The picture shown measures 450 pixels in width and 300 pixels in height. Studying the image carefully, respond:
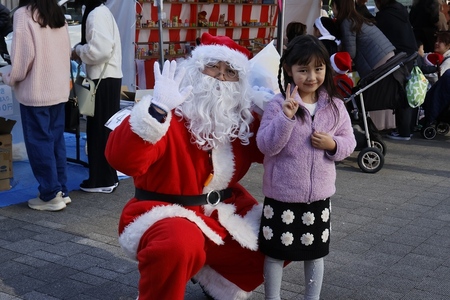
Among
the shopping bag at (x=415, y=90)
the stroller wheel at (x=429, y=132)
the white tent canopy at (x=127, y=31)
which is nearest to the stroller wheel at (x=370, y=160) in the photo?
the shopping bag at (x=415, y=90)

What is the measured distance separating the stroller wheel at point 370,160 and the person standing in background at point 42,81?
317cm

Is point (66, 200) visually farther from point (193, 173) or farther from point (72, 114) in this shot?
point (193, 173)

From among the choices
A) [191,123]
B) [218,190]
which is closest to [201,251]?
[218,190]

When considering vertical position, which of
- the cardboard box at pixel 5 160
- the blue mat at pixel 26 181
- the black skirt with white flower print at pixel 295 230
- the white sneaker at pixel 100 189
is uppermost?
the black skirt with white flower print at pixel 295 230

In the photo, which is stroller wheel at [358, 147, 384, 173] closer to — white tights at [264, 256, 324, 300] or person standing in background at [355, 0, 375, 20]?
person standing in background at [355, 0, 375, 20]

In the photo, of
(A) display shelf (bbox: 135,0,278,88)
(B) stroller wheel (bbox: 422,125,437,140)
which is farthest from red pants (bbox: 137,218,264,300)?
(B) stroller wheel (bbox: 422,125,437,140)

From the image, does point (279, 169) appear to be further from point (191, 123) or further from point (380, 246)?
point (380, 246)

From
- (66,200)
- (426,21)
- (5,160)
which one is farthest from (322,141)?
(426,21)

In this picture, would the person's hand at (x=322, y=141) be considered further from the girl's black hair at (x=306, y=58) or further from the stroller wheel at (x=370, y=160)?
the stroller wheel at (x=370, y=160)

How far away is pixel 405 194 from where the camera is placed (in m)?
6.39

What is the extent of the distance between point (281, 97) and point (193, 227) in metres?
0.75

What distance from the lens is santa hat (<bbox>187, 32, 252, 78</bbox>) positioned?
338 cm

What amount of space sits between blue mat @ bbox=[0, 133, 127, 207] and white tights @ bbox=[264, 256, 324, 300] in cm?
299

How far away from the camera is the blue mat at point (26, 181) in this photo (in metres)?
5.84
